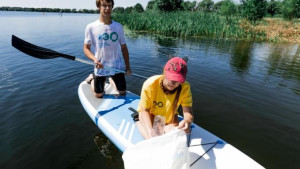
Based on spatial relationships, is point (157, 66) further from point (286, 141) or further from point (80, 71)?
point (286, 141)

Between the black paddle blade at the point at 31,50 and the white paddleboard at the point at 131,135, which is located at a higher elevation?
the black paddle blade at the point at 31,50

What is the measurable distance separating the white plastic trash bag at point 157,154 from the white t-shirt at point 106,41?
7.76 feet

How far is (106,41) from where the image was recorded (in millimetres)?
3854

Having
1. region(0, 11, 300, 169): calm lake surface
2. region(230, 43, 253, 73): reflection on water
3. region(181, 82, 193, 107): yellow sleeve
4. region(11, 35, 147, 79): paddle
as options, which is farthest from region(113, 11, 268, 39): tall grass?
region(181, 82, 193, 107): yellow sleeve

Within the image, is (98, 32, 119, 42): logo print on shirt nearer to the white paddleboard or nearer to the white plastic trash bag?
the white paddleboard

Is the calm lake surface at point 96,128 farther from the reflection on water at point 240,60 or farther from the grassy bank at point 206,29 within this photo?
the grassy bank at point 206,29

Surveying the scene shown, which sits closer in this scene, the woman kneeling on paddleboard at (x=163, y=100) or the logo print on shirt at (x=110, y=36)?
the woman kneeling on paddleboard at (x=163, y=100)

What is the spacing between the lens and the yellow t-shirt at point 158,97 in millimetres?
2574

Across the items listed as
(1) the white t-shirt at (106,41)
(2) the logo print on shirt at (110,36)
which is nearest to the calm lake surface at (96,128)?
(1) the white t-shirt at (106,41)

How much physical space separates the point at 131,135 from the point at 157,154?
1.17 meters

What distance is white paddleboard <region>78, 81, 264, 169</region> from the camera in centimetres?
264

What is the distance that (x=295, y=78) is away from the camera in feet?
24.8

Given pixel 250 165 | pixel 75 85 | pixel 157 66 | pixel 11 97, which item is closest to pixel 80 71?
pixel 75 85

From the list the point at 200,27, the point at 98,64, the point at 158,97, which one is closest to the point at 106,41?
the point at 98,64
